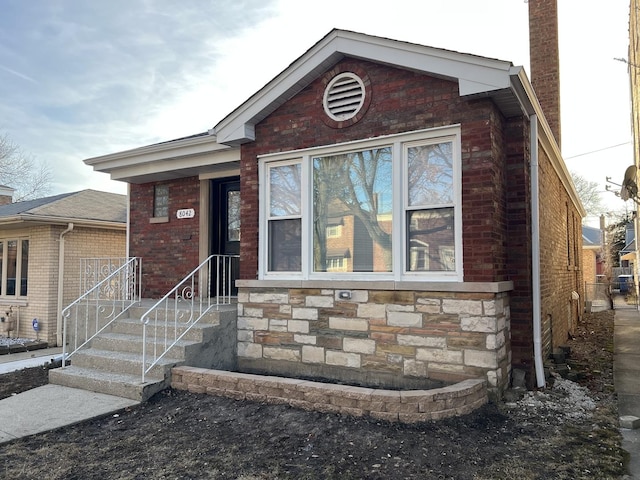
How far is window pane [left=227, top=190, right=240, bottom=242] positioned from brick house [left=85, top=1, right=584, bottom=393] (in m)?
2.07

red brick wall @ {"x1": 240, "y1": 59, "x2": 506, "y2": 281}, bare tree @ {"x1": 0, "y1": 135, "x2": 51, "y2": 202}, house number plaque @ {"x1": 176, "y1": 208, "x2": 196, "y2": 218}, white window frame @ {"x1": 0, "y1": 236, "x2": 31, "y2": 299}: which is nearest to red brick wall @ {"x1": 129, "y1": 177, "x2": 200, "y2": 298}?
house number plaque @ {"x1": 176, "y1": 208, "x2": 196, "y2": 218}

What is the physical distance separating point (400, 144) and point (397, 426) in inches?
119

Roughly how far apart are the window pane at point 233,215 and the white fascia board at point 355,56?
6.74 ft

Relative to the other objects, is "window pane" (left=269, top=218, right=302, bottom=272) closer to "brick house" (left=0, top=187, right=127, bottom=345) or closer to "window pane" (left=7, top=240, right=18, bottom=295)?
"brick house" (left=0, top=187, right=127, bottom=345)

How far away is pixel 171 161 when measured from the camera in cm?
821

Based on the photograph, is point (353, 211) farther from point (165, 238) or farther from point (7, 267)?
point (7, 267)

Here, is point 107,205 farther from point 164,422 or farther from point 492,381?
point 492,381

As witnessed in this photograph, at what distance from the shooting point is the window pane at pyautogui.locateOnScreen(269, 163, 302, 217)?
241 inches

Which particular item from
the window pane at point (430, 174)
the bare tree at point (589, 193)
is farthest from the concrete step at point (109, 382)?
the bare tree at point (589, 193)

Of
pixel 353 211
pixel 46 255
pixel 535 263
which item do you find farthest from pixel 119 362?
pixel 46 255

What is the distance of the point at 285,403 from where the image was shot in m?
4.79

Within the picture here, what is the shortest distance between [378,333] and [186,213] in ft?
15.6

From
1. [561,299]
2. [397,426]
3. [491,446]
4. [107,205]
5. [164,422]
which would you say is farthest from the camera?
[107,205]

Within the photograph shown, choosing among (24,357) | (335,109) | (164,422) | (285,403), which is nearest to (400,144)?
(335,109)
